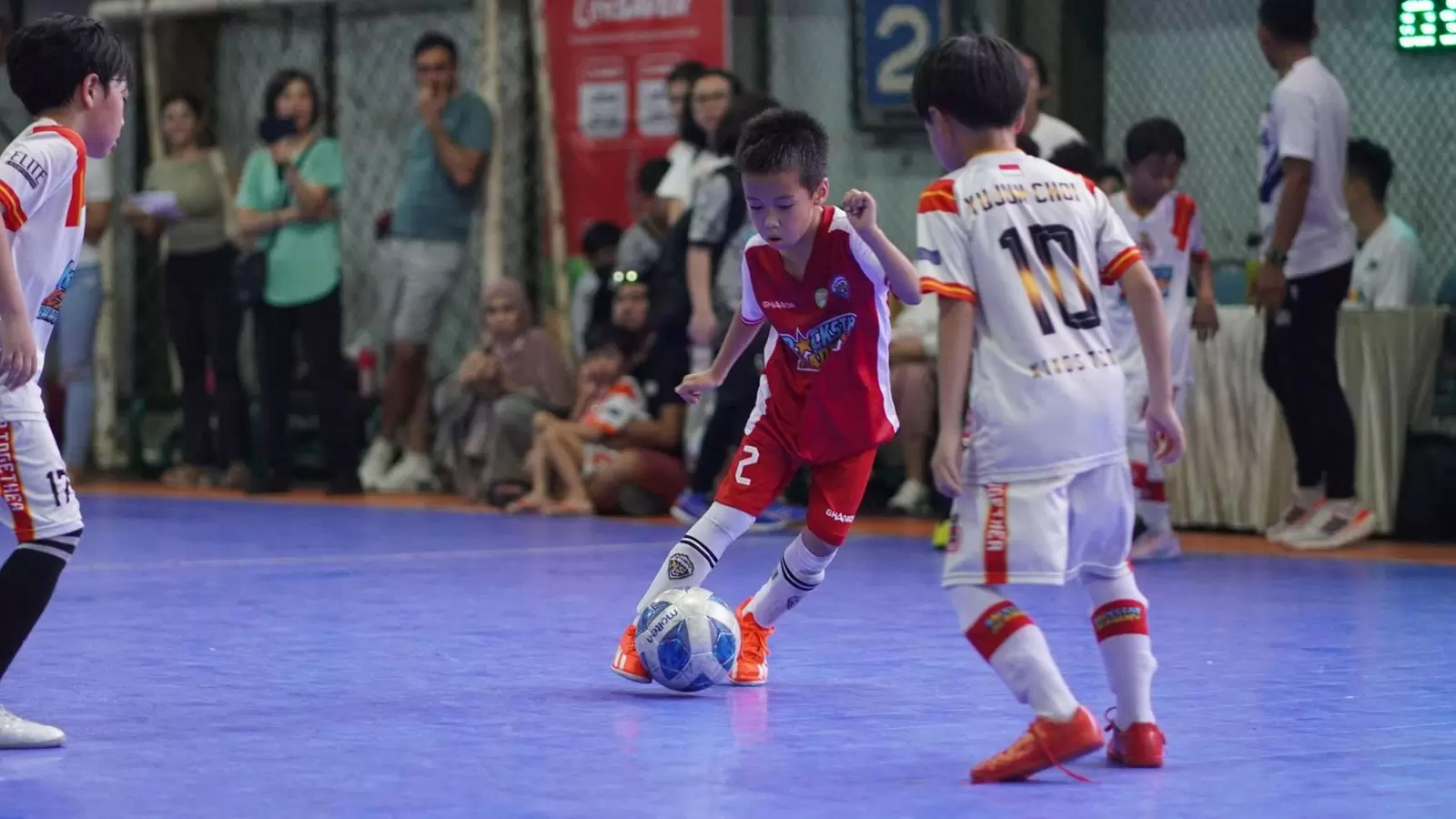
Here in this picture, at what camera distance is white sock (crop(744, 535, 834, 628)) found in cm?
557

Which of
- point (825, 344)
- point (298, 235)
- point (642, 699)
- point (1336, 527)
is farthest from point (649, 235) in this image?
point (642, 699)

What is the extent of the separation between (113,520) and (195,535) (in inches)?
41.1

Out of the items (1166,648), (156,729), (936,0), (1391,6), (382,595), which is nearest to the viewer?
(156,729)

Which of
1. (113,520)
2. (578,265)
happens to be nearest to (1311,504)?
(578,265)

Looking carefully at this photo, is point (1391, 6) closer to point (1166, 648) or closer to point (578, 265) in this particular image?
point (578, 265)

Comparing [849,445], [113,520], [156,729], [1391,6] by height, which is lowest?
[113,520]

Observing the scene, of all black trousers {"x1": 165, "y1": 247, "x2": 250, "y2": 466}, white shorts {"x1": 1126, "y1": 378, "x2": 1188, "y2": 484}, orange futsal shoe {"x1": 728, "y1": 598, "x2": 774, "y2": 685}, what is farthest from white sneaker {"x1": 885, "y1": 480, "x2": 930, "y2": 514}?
orange futsal shoe {"x1": 728, "y1": 598, "x2": 774, "y2": 685}

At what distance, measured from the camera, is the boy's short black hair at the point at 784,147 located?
532cm

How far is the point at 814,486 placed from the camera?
570 cm

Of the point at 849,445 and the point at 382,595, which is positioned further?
the point at 382,595

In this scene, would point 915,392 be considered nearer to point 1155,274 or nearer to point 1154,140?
point 1155,274

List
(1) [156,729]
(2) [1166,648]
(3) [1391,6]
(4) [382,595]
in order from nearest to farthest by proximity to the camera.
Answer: (1) [156,729], (2) [1166,648], (4) [382,595], (3) [1391,6]

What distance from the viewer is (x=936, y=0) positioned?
11438 mm

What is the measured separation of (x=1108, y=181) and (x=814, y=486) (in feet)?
13.0
